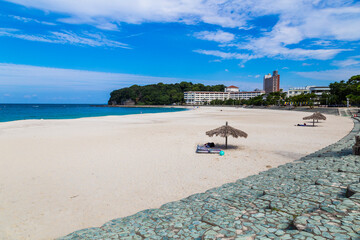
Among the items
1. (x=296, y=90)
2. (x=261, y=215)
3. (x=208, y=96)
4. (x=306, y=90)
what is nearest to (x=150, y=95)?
(x=208, y=96)

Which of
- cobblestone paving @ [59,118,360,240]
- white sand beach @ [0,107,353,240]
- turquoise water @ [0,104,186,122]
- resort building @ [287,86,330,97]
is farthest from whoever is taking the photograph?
resort building @ [287,86,330,97]

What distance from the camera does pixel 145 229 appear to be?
3855 millimetres

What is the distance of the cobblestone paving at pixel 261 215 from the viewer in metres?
3.17

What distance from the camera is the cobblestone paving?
125 inches

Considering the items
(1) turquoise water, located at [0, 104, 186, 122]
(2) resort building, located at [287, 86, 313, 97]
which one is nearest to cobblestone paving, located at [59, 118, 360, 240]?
(1) turquoise water, located at [0, 104, 186, 122]

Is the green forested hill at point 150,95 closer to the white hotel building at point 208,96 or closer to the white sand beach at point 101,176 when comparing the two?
the white hotel building at point 208,96

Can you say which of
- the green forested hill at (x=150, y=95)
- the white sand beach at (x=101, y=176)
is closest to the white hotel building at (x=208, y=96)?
the green forested hill at (x=150, y=95)

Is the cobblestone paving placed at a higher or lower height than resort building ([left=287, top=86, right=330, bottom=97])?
lower

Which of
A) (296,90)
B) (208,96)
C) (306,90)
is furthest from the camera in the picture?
(208,96)

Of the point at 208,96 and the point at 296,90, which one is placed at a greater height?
the point at 296,90

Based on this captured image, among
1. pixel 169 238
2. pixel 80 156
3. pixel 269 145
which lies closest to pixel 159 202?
pixel 169 238

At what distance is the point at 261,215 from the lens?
12.6 feet

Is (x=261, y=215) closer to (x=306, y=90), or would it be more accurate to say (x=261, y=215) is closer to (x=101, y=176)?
(x=101, y=176)

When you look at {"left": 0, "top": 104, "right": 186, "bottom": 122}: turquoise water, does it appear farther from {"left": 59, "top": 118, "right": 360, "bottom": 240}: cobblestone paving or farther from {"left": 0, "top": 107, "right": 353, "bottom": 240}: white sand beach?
{"left": 59, "top": 118, "right": 360, "bottom": 240}: cobblestone paving
